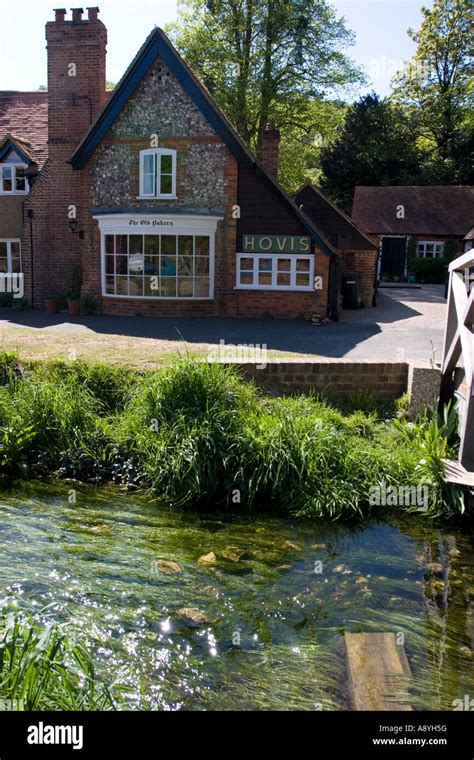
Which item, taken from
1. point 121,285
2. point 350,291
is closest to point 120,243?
point 121,285

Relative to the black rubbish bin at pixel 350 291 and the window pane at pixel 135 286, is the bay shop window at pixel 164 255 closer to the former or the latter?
the window pane at pixel 135 286

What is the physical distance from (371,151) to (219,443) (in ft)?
119

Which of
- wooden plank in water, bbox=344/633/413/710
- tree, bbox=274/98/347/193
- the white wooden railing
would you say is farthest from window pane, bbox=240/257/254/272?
wooden plank in water, bbox=344/633/413/710

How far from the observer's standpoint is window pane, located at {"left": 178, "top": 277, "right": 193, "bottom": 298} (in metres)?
20.1

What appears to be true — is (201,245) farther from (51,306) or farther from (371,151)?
(371,151)

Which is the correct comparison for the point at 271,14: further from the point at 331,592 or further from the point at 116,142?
the point at 331,592

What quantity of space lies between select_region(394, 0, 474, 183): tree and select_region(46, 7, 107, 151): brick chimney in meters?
25.0

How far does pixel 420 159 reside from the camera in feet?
137

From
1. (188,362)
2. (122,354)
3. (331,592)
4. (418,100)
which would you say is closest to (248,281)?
(122,354)

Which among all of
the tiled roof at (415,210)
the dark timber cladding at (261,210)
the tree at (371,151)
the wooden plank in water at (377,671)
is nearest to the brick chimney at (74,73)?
the dark timber cladding at (261,210)

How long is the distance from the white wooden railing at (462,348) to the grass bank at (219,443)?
0.48 meters

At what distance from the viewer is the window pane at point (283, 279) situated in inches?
784

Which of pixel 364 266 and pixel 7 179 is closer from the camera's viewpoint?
pixel 7 179

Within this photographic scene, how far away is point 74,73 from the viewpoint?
21641 mm
